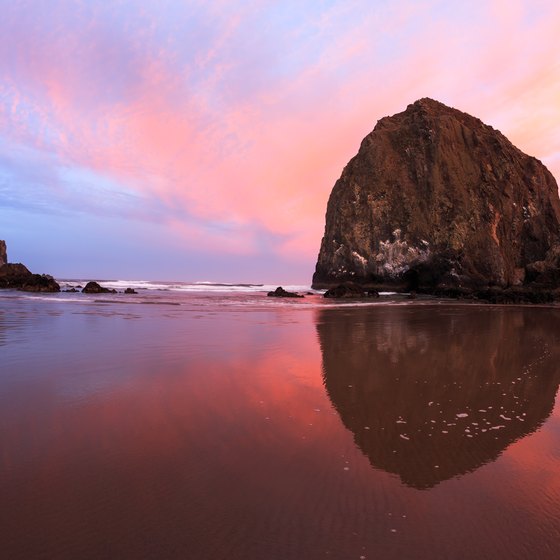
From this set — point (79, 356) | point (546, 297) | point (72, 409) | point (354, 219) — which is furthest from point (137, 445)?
point (354, 219)

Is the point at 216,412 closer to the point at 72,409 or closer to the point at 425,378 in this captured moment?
the point at 72,409

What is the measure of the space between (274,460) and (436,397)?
2519mm

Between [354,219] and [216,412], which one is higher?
[354,219]

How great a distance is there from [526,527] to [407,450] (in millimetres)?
1002

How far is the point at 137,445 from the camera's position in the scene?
110 inches

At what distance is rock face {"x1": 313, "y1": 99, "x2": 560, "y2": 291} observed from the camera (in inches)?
1933

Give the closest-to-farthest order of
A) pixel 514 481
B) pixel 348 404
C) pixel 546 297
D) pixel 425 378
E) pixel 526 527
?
pixel 526 527 < pixel 514 481 < pixel 348 404 < pixel 425 378 < pixel 546 297

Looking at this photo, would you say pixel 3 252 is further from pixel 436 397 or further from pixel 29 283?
pixel 436 397

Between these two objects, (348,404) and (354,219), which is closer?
(348,404)

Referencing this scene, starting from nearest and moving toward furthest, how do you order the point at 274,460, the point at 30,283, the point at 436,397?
the point at 274,460, the point at 436,397, the point at 30,283

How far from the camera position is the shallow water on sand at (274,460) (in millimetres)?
1806

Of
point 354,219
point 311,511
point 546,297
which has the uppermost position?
Result: point 354,219

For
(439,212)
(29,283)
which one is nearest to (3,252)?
(29,283)

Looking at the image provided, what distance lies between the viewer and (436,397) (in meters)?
4.35
